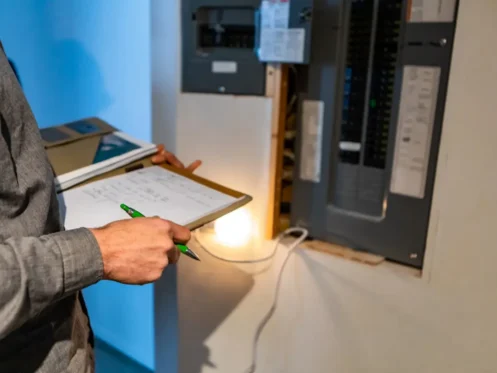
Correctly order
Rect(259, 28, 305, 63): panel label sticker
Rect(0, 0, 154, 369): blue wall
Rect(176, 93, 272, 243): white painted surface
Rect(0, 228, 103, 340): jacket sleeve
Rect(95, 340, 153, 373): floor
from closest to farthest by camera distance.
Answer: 1. Rect(0, 228, 103, 340): jacket sleeve
2. Rect(259, 28, 305, 63): panel label sticker
3. Rect(176, 93, 272, 243): white painted surface
4. Rect(0, 0, 154, 369): blue wall
5. Rect(95, 340, 153, 373): floor

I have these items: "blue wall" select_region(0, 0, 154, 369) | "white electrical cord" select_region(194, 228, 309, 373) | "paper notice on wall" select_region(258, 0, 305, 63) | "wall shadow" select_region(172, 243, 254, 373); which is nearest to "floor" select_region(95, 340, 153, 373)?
"blue wall" select_region(0, 0, 154, 369)

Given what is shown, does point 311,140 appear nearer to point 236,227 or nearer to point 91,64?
point 236,227

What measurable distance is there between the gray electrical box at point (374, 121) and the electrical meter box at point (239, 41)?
5 centimetres

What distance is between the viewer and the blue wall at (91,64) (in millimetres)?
1564

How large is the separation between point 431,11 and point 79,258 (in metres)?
0.74

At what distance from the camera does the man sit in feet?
1.81

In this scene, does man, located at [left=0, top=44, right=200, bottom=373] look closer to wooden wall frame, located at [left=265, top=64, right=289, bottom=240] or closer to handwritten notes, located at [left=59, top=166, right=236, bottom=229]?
handwritten notes, located at [left=59, top=166, right=236, bottom=229]

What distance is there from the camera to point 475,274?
0.94 m

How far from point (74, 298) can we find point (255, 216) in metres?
0.55

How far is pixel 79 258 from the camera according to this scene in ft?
1.93

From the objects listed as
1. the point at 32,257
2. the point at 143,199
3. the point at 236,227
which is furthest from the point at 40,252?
the point at 236,227

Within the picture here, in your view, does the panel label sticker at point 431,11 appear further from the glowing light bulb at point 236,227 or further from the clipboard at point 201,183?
the glowing light bulb at point 236,227

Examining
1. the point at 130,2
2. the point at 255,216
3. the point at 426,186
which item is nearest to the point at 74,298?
the point at 255,216

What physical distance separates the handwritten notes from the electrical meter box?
32cm
